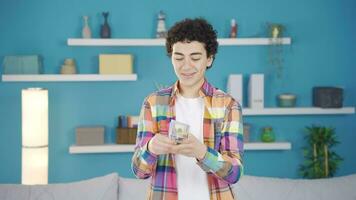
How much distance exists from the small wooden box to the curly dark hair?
7.51 feet

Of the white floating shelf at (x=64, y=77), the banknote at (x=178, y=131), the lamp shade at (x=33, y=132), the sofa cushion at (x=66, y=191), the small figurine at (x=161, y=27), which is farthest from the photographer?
the small figurine at (x=161, y=27)

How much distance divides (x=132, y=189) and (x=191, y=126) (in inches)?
50.4

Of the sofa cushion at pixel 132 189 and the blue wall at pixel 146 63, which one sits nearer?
the sofa cushion at pixel 132 189

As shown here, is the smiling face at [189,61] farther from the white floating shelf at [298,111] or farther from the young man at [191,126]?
the white floating shelf at [298,111]

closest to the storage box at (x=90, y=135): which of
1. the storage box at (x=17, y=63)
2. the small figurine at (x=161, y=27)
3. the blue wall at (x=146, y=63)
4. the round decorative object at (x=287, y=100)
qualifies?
the blue wall at (x=146, y=63)

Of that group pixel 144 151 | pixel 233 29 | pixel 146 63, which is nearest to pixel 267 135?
pixel 233 29

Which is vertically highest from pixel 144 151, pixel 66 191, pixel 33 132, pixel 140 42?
pixel 140 42

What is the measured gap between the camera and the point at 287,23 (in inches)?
158

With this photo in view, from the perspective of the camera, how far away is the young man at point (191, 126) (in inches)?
58.7

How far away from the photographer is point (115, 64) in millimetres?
3785

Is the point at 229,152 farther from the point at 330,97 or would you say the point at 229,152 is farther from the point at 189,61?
the point at 330,97

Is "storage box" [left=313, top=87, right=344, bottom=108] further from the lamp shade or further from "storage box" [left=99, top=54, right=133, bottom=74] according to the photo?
the lamp shade

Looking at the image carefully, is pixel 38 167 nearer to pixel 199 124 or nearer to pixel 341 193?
pixel 341 193

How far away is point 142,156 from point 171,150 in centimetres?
10
